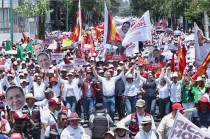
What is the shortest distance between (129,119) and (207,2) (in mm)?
29373

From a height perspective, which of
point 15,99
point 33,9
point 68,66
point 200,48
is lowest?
point 15,99

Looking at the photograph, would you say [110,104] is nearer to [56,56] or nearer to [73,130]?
[56,56]

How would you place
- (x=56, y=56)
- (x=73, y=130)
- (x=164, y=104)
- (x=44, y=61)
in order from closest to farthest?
(x=73, y=130)
(x=164, y=104)
(x=44, y=61)
(x=56, y=56)

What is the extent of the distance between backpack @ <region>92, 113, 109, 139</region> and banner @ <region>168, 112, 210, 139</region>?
3238 millimetres

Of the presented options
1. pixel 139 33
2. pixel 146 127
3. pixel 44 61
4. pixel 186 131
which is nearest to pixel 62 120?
pixel 146 127

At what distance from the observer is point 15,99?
11469 millimetres

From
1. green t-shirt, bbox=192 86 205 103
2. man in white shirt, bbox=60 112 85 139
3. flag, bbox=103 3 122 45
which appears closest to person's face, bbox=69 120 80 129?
man in white shirt, bbox=60 112 85 139

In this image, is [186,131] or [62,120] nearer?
[186,131]

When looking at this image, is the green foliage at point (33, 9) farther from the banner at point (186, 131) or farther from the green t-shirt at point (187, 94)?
the banner at point (186, 131)

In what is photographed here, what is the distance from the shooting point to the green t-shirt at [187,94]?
1550cm

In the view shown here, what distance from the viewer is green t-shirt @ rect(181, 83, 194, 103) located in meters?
15.5

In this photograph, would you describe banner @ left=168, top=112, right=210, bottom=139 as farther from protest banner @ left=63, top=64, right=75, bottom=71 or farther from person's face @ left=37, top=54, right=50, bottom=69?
person's face @ left=37, top=54, right=50, bottom=69

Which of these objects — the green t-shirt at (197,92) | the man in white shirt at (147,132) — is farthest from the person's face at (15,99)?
the green t-shirt at (197,92)

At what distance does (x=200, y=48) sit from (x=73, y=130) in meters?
8.51
